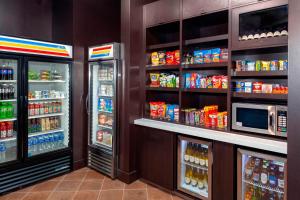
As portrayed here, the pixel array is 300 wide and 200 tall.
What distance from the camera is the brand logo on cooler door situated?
11.2 ft

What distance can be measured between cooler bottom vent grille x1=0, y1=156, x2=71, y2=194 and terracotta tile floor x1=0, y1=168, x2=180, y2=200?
0.30 ft

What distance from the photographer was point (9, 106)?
10.6 feet

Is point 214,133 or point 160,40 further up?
point 160,40

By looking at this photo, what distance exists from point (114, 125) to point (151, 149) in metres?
0.69

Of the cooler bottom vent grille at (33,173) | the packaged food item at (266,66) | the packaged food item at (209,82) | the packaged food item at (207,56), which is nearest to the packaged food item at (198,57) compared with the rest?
the packaged food item at (207,56)

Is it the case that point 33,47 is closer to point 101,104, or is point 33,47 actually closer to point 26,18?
point 26,18

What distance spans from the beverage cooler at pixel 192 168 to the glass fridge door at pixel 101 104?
52.6 inches

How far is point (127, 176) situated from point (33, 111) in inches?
70.8

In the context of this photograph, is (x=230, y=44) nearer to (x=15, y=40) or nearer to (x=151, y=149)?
(x=151, y=149)

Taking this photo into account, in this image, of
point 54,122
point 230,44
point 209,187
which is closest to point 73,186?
point 54,122

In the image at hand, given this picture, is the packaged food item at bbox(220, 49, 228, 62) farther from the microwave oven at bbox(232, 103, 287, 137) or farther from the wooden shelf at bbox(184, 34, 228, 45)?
the microwave oven at bbox(232, 103, 287, 137)

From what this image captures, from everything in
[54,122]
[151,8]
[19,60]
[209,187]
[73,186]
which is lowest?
[73,186]

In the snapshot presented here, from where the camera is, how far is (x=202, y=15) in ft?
9.23

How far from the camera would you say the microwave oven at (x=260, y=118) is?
7.27 feet
